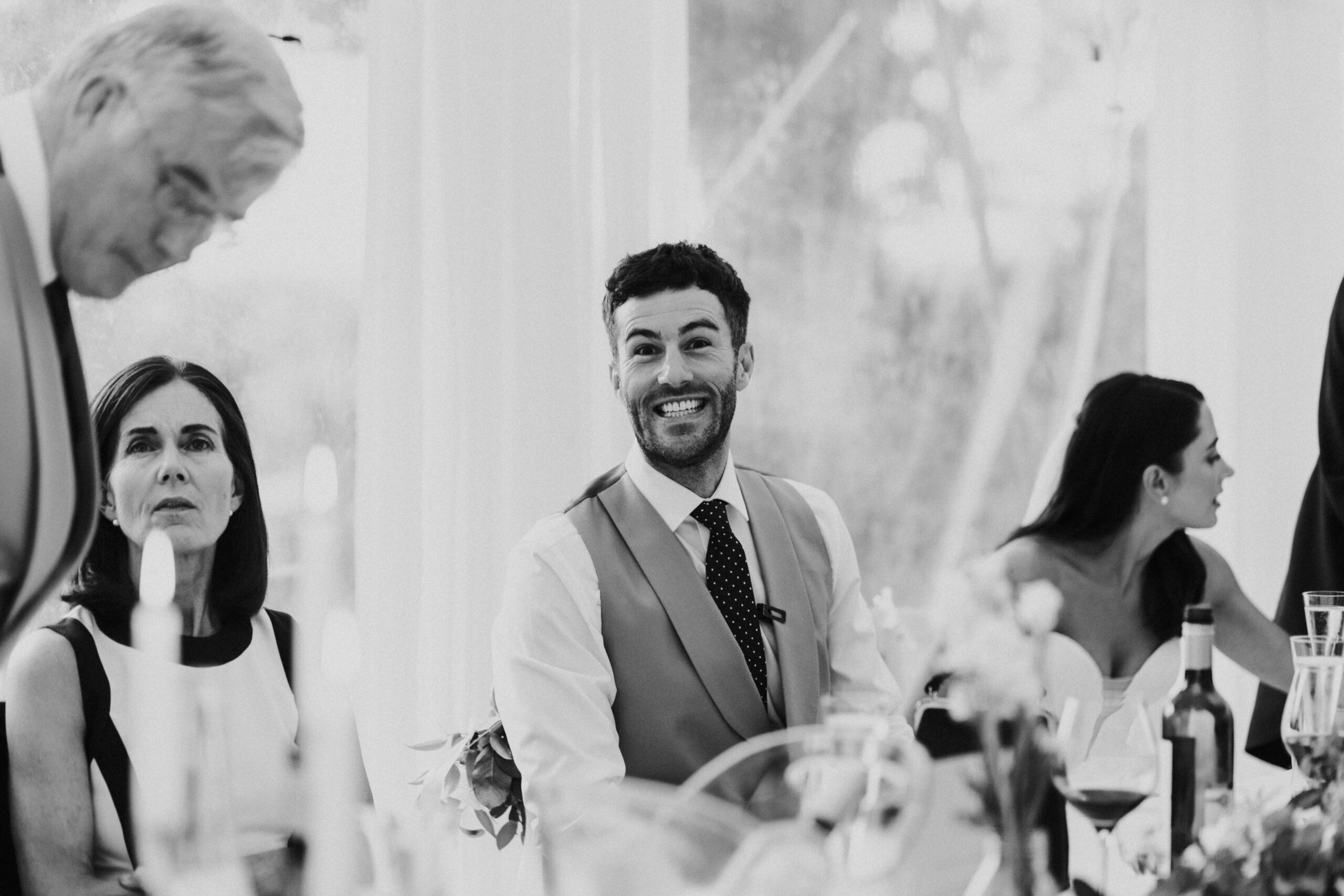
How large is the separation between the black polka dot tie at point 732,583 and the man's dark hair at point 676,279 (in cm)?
29

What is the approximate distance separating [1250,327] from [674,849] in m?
3.71

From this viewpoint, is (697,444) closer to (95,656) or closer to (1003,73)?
(95,656)

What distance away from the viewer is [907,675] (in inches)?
108

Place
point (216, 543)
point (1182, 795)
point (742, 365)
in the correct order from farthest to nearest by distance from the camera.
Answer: point (742, 365) < point (216, 543) < point (1182, 795)

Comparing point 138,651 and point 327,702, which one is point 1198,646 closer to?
point 327,702

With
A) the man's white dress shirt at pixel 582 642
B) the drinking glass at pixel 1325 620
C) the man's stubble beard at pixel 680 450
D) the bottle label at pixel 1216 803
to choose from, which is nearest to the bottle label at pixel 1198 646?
the bottle label at pixel 1216 803

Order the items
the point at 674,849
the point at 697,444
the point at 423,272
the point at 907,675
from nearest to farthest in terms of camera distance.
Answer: the point at 674,849 → the point at 697,444 → the point at 907,675 → the point at 423,272

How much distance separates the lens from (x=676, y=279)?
91.8 inches

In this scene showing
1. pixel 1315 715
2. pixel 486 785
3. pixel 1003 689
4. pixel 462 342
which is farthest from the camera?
pixel 462 342

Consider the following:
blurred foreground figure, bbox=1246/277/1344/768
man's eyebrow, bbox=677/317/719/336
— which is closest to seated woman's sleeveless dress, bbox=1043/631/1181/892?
blurred foreground figure, bbox=1246/277/1344/768

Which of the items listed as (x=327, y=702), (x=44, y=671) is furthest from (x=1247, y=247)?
(x=327, y=702)

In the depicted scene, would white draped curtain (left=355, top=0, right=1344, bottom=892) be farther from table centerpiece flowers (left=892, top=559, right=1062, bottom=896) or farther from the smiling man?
table centerpiece flowers (left=892, top=559, right=1062, bottom=896)

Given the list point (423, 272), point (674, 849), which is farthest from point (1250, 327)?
point (674, 849)

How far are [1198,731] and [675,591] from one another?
954 mm
